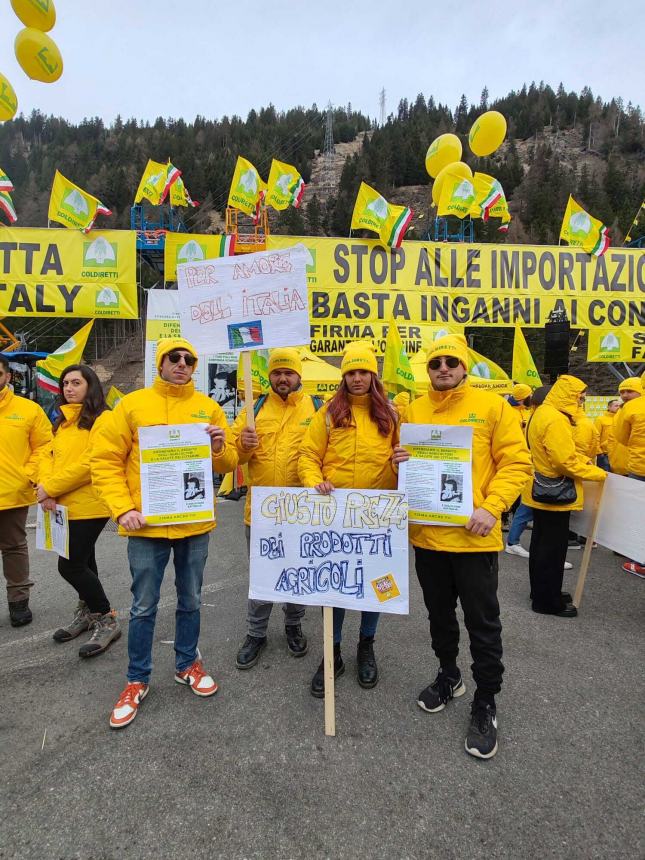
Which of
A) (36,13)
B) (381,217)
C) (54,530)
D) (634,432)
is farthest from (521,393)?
(36,13)

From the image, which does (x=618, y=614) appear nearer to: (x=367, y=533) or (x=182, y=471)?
(x=367, y=533)

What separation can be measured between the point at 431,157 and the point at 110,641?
13631 mm

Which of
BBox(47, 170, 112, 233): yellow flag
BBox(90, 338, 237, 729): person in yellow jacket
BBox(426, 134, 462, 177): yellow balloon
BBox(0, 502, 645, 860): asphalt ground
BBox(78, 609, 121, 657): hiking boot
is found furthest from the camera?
BBox(426, 134, 462, 177): yellow balloon

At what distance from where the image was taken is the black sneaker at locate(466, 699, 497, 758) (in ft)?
7.38

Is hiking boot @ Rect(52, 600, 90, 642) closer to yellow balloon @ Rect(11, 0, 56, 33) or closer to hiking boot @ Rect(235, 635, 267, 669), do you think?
hiking boot @ Rect(235, 635, 267, 669)

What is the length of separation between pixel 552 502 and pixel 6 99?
9.51 meters

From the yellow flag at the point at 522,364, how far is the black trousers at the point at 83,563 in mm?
8486

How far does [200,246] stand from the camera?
9438mm

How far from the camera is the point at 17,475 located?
11.6 feet

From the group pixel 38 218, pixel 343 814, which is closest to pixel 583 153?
pixel 38 218

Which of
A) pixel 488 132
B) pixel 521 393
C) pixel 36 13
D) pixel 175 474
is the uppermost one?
pixel 488 132

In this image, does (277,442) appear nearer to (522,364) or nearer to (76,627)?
(76,627)

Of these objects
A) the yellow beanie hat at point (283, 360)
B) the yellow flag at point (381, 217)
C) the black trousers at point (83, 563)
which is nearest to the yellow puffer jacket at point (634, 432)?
the yellow beanie hat at point (283, 360)

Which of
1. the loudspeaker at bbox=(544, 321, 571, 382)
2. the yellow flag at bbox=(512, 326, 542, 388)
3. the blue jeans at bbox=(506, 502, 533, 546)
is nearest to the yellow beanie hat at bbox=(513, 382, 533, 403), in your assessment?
the loudspeaker at bbox=(544, 321, 571, 382)
